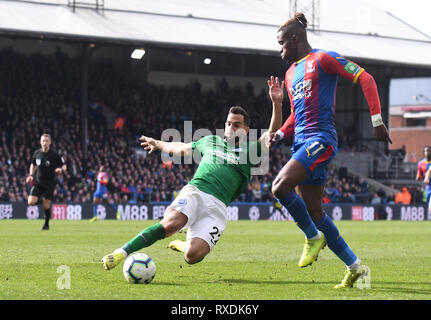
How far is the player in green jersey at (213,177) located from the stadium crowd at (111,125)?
2175 centimetres

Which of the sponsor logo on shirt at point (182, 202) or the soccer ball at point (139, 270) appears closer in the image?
the soccer ball at point (139, 270)

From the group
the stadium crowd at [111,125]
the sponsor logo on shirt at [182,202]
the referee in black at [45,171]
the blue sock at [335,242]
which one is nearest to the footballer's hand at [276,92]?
the blue sock at [335,242]

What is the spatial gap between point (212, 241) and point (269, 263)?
258 cm

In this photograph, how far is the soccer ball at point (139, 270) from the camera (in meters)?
7.86

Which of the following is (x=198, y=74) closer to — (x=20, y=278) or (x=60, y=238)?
(x=60, y=238)

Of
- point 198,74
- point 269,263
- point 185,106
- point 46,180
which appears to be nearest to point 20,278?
point 269,263

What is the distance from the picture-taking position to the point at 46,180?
18.7m

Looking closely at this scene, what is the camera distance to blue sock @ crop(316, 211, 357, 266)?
7.85 m

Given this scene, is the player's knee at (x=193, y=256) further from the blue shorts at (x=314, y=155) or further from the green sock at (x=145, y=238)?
the blue shorts at (x=314, y=155)

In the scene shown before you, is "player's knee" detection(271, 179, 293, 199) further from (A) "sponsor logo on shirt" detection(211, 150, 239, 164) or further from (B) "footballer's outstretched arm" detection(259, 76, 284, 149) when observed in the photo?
(A) "sponsor logo on shirt" detection(211, 150, 239, 164)

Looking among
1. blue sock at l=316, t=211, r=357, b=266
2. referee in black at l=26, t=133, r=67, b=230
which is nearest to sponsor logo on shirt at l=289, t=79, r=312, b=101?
blue sock at l=316, t=211, r=357, b=266

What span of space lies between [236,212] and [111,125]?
1088 cm

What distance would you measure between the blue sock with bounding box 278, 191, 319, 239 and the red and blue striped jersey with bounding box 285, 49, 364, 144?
60 centimetres

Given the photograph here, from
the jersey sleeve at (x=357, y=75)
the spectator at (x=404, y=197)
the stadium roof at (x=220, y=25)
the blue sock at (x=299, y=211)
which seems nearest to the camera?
the jersey sleeve at (x=357, y=75)
